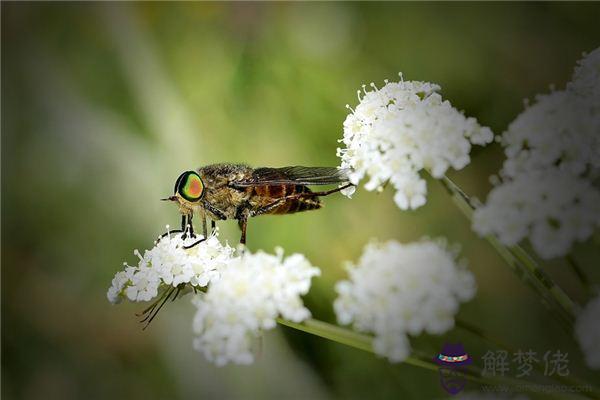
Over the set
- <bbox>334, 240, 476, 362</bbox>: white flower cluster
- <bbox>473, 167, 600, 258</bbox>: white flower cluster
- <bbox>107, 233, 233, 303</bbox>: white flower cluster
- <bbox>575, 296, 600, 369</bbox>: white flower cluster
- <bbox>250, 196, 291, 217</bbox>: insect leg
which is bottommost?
<bbox>575, 296, 600, 369</bbox>: white flower cluster

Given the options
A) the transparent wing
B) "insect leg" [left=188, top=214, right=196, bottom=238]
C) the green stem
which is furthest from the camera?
the transparent wing

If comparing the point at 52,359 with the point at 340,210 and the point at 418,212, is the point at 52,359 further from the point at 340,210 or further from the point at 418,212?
the point at 418,212

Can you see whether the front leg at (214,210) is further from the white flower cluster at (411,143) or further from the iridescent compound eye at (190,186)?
the white flower cluster at (411,143)

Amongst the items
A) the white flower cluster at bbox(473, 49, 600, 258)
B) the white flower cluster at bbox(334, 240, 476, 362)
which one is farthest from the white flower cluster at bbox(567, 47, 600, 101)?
the white flower cluster at bbox(334, 240, 476, 362)

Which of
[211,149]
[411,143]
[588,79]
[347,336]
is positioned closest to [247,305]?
[347,336]

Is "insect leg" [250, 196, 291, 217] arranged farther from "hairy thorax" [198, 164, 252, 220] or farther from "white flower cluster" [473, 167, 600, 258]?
"white flower cluster" [473, 167, 600, 258]

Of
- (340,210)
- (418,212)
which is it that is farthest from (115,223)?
(418,212)

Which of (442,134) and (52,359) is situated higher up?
(52,359)
